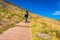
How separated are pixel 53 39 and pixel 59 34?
2.69 meters

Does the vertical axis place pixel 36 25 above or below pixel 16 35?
above

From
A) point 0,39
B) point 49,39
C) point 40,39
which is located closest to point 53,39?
point 49,39

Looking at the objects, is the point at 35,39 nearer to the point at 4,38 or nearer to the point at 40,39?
the point at 40,39

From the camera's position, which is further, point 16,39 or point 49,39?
point 49,39

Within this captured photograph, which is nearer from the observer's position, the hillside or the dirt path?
the dirt path

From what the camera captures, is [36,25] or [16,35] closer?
[16,35]

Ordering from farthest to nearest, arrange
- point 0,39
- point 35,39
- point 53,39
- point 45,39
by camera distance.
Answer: point 53,39, point 45,39, point 35,39, point 0,39

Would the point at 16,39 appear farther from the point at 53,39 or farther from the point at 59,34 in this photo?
the point at 59,34

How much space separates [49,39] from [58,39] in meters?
1.73

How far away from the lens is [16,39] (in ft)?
32.5

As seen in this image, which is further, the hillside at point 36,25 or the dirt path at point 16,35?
the hillside at point 36,25

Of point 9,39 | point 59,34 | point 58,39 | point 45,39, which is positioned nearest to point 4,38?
point 9,39

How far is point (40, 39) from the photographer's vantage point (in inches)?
499

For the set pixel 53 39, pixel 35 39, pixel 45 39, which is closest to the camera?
pixel 35 39
